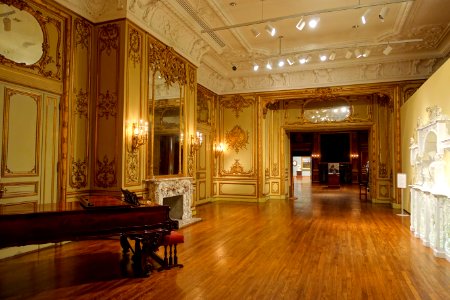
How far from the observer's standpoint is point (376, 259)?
4238 millimetres

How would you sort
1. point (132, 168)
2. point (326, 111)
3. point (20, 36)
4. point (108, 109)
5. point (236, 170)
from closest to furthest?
point (20, 36) < point (108, 109) < point (132, 168) < point (236, 170) < point (326, 111)

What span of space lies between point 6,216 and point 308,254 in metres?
3.71

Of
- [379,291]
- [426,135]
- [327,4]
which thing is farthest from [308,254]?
[327,4]

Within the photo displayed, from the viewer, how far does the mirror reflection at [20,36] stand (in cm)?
423

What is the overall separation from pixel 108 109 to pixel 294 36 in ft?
17.2

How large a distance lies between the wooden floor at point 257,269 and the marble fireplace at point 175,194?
0.74 meters

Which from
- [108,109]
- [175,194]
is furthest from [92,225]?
[175,194]

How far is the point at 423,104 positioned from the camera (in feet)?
21.4

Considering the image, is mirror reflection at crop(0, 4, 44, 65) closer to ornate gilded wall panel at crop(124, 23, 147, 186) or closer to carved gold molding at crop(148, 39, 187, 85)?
ornate gilded wall panel at crop(124, 23, 147, 186)

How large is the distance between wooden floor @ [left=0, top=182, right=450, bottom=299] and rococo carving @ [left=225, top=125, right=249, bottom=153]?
496 centimetres

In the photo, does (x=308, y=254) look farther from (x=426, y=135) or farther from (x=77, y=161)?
(x=77, y=161)

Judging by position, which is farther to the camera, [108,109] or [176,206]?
[176,206]

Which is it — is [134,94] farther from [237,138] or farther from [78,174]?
[237,138]

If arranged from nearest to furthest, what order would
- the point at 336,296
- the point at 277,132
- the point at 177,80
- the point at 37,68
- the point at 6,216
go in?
1. the point at 6,216
2. the point at 336,296
3. the point at 37,68
4. the point at 177,80
5. the point at 277,132
